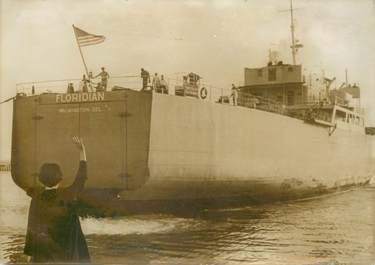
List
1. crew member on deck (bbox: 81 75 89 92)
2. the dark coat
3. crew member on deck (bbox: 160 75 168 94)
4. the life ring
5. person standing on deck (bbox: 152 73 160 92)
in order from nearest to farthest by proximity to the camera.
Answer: the dark coat → crew member on deck (bbox: 81 75 89 92) → person standing on deck (bbox: 152 73 160 92) → crew member on deck (bbox: 160 75 168 94) → the life ring

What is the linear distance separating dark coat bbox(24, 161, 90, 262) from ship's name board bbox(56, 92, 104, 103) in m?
5.27

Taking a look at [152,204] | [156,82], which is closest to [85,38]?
[156,82]

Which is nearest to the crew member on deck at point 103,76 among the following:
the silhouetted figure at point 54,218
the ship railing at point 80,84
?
the ship railing at point 80,84

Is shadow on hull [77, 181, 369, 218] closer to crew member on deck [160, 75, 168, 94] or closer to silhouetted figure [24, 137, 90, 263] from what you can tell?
crew member on deck [160, 75, 168, 94]

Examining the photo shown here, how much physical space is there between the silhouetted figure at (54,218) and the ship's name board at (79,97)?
5241 mm

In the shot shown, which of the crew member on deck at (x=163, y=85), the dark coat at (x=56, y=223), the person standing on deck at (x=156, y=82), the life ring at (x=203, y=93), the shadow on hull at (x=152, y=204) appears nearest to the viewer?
the dark coat at (x=56, y=223)

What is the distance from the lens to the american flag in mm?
9141

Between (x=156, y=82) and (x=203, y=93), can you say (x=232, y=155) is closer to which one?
(x=203, y=93)

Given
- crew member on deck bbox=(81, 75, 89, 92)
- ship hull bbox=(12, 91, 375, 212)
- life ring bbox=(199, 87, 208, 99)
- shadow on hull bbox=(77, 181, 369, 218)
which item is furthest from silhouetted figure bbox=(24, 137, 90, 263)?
life ring bbox=(199, 87, 208, 99)

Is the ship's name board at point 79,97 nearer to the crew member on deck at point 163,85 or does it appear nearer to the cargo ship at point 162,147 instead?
the cargo ship at point 162,147

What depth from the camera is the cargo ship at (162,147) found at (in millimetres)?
9930

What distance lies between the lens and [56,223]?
16.7ft

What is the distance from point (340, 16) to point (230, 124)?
14.6 ft

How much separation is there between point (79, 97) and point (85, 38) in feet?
5.22
